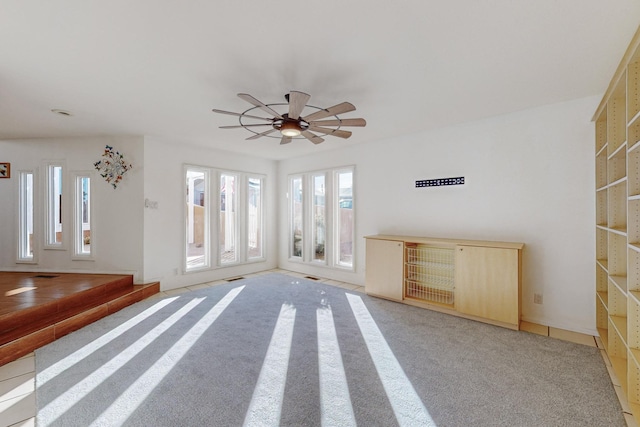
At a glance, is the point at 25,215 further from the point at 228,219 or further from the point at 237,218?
the point at 237,218

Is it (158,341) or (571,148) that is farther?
(571,148)

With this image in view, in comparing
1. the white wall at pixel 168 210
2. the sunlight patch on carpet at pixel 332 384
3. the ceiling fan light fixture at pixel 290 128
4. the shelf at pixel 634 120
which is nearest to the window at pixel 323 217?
the white wall at pixel 168 210

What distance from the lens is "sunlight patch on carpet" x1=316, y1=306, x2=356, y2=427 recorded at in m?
1.86

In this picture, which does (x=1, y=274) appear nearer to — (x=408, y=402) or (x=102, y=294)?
(x=102, y=294)

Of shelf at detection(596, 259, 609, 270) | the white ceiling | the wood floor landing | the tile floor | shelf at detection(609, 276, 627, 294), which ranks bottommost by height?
the tile floor

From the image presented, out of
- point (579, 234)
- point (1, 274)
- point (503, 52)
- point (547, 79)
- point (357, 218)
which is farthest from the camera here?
point (357, 218)

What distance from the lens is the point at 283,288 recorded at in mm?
4941

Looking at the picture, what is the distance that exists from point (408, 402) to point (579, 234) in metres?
2.83

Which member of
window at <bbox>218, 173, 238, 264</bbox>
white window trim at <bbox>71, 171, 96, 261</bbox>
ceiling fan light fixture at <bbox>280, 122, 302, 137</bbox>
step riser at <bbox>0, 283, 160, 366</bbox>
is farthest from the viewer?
window at <bbox>218, 173, 238, 264</bbox>

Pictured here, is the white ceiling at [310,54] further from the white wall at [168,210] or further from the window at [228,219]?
the window at [228,219]

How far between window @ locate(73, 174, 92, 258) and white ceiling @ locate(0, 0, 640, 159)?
1.58 m

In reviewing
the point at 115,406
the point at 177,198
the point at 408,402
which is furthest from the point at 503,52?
the point at 177,198

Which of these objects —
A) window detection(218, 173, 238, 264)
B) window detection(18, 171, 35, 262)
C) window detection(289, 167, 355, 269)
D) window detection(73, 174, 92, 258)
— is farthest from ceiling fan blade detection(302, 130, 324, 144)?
window detection(18, 171, 35, 262)

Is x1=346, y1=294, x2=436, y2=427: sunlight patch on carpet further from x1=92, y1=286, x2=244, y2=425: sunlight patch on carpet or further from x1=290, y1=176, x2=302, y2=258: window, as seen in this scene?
x1=290, y1=176, x2=302, y2=258: window
